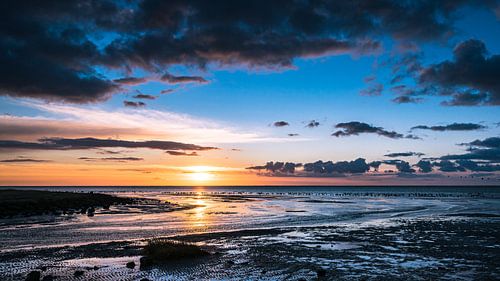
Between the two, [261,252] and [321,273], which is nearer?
[321,273]

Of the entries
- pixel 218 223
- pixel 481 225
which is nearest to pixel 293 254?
pixel 218 223

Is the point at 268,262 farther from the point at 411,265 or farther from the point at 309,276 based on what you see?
the point at 411,265

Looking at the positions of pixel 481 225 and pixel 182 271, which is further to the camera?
pixel 481 225

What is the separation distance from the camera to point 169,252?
23.0 metres

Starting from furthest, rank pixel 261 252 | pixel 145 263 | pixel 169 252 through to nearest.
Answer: pixel 261 252 → pixel 169 252 → pixel 145 263

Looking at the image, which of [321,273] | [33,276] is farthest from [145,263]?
[321,273]

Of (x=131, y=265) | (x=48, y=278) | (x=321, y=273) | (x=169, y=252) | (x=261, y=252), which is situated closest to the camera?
(x=48, y=278)

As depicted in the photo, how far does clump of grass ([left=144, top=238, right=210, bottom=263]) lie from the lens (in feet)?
73.6

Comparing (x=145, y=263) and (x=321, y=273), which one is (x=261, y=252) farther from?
(x=145, y=263)

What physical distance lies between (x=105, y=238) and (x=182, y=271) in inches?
564

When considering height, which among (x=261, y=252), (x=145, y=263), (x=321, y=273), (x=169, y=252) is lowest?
(x=261, y=252)

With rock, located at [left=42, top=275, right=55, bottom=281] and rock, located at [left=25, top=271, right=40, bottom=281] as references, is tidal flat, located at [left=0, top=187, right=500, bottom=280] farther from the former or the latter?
rock, located at [left=25, top=271, right=40, bottom=281]

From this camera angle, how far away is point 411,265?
21281 mm

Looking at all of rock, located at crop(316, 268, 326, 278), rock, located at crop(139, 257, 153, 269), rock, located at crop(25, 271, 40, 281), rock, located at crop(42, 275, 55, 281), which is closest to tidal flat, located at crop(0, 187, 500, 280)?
rock, located at crop(316, 268, 326, 278)
